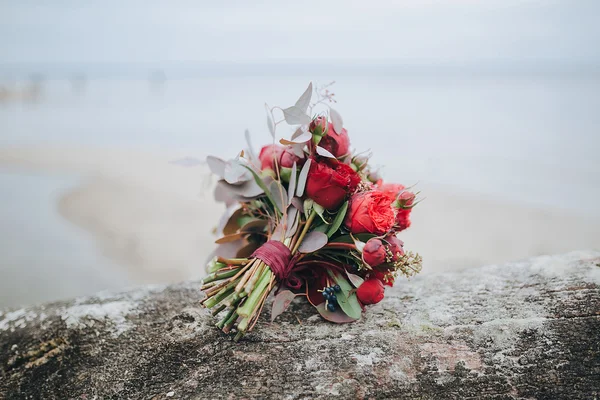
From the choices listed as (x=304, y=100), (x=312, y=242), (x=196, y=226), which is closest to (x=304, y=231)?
(x=312, y=242)

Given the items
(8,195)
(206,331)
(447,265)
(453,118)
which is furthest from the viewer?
(453,118)

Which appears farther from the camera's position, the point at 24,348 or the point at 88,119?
the point at 88,119

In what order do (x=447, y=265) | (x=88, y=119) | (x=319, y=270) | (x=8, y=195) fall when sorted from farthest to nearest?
1. (x=88, y=119)
2. (x=8, y=195)
3. (x=447, y=265)
4. (x=319, y=270)

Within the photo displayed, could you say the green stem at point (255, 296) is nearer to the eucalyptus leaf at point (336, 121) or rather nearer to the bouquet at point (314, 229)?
the bouquet at point (314, 229)

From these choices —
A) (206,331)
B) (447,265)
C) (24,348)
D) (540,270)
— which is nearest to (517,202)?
(447,265)

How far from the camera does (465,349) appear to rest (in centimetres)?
150

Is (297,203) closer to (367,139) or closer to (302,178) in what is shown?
(302,178)

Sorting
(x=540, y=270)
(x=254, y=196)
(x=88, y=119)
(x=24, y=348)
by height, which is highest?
(x=254, y=196)

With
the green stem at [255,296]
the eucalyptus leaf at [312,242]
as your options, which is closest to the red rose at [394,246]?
the eucalyptus leaf at [312,242]

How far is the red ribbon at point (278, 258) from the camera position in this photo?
1.69 metres

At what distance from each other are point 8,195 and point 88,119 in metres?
7.69

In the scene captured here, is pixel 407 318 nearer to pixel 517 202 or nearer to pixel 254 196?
pixel 254 196

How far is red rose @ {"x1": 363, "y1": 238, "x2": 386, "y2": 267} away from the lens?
61.9 inches

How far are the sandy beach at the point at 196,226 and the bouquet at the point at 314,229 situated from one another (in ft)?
10.4
